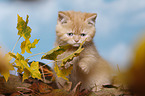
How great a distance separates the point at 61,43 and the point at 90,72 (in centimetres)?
49

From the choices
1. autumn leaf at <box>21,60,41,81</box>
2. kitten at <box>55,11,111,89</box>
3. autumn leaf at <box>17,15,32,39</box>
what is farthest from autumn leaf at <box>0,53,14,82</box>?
kitten at <box>55,11,111,89</box>

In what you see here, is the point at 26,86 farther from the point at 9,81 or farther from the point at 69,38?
the point at 69,38

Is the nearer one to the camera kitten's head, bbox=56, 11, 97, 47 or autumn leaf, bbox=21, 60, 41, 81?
autumn leaf, bbox=21, 60, 41, 81

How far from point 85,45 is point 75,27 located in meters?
0.28

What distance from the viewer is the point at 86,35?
214 centimetres

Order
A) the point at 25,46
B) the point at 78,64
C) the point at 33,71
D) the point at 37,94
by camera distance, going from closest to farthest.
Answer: the point at 33,71
the point at 37,94
the point at 25,46
the point at 78,64

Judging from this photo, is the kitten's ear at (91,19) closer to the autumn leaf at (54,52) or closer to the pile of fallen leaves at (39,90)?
the autumn leaf at (54,52)

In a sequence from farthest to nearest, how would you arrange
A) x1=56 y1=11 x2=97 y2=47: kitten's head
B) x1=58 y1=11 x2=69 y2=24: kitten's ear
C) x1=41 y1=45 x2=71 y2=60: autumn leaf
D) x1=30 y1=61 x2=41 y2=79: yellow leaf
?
x1=58 y1=11 x2=69 y2=24: kitten's ear < x1=56 y1=11 x2=97 y2=47: kitten's head < x1=41 y1=45 x2=71 y2=60: autumn leaf < x1=30 y1=61 x2=41 y2=79: yellow leaf

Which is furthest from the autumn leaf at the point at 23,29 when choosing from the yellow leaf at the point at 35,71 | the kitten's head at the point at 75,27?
the kitten's head at the point at 75,27

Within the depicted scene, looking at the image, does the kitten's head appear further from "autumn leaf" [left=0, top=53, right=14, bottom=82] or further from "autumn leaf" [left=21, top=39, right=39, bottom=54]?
"autumn leaf" [left=0, top=53, right=14, bottom=82]

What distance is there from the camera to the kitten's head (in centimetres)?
209

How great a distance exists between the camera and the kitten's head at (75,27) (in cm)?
209

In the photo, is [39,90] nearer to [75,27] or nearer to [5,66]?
[5,66]

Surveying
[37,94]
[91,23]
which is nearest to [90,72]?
[91,23]
